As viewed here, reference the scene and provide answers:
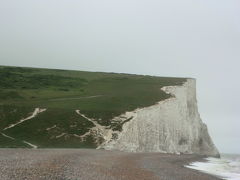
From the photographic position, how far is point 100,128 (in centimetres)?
5853

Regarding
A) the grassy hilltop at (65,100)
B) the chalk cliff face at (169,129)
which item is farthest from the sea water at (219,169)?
the grassy hilltop at (65,100)

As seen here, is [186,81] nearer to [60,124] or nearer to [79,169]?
[60,124]

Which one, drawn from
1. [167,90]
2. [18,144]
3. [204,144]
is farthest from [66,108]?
[204,144]

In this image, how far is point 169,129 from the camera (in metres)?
73.3

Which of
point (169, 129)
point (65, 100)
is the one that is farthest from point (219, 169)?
point (65, 100)

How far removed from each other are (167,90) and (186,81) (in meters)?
9.97

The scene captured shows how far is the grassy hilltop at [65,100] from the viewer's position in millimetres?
55375

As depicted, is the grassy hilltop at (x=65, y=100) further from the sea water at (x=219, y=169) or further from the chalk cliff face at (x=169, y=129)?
the sea water at (x=219, y=169)

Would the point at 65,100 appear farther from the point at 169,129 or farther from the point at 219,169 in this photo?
the point at 219,169

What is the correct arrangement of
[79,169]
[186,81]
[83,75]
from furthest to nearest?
[83,75] → [186,81] → [79,169]

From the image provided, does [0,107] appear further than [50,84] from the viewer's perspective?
No

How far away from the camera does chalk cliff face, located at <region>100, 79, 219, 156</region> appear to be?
6208 cm

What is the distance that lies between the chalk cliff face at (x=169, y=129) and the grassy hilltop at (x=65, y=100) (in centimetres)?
184

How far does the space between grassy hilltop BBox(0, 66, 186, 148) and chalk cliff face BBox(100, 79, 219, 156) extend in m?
1.84
